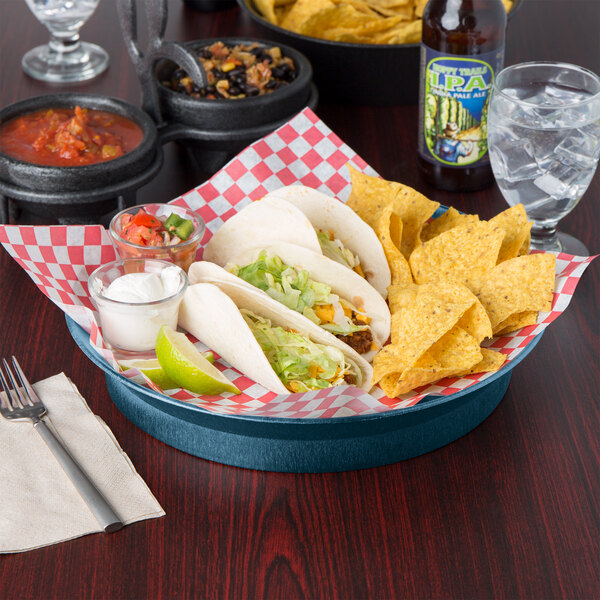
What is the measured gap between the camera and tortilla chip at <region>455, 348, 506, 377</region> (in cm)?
146

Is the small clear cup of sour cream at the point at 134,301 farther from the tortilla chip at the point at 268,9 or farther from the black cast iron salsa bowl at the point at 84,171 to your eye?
the tortilla chip at the point at 268,9

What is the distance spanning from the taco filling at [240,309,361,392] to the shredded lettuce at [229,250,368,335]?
2.9 inches

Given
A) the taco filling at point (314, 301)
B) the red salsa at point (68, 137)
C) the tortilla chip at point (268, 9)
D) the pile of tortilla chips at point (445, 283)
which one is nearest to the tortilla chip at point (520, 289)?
the pile of tortilla chips at point (445, 283)

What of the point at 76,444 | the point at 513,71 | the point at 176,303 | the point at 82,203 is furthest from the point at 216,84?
the point at 76,444

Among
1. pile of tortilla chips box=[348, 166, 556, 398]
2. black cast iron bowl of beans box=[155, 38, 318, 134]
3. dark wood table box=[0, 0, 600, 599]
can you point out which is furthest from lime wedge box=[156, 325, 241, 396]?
black cast iron bowl of beans box=[155, 38, 318, 134]

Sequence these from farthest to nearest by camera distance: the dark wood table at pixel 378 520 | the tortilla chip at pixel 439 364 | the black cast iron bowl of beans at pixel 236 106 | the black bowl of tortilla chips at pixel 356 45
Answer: the black bowl of tortilla chips at pixel 356 45 < the black cast iron bowl of beans at pixel 236 106 < the tortilla chip at pixel 439 364 < the dark wood table at pixel 378 520

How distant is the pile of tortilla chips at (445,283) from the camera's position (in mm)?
1471

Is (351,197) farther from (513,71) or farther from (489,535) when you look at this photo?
(489,535)

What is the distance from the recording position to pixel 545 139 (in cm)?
188

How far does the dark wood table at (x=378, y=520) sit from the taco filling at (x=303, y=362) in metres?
0.16

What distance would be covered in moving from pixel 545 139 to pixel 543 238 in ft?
0.81

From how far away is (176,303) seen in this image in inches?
62.6

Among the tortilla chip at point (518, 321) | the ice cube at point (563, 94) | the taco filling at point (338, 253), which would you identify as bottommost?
the taco filling at point (338, 253)

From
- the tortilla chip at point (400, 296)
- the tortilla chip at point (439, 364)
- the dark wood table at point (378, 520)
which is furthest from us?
the tortilla chip at point (400, 296)
